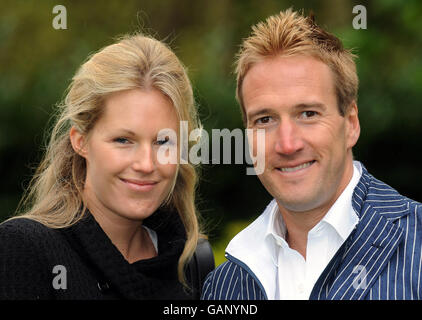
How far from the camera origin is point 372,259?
2791 millimetres

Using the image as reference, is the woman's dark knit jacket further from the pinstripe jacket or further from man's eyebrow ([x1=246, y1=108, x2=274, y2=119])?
man's eyebrow ([x1=246, y1=108, x2=274, y2=119])

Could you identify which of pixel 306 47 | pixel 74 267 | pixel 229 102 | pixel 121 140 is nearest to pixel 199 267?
pixel 74 267

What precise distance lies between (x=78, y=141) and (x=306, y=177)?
1.18 meters

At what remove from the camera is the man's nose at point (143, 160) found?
321cm

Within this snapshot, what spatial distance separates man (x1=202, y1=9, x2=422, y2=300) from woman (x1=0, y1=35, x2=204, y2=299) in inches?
15.2

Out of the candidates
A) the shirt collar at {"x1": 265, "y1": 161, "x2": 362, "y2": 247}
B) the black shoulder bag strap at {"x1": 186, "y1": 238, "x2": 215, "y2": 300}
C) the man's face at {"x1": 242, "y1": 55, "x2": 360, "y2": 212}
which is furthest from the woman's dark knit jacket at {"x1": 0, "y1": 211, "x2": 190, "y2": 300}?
the man's face at {"x1": 242, "y1": 55, "x2": 360, "y2": 212}

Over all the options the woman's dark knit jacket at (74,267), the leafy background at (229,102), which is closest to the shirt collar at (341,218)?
the woman's dark knit jacket at (74,267)

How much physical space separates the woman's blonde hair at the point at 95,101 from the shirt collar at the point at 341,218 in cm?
54

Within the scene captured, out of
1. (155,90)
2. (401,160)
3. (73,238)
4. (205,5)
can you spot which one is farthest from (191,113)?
(205,5)

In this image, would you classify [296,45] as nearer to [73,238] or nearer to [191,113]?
[191,113]

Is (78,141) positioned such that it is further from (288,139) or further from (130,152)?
(288,139)

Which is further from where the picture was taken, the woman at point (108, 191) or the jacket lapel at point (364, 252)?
the woman at point (108, 191)

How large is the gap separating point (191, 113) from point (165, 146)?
0.37 meters

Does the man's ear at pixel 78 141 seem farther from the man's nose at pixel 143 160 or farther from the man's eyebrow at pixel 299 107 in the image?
the man's eyebrow at pixel 299 107
